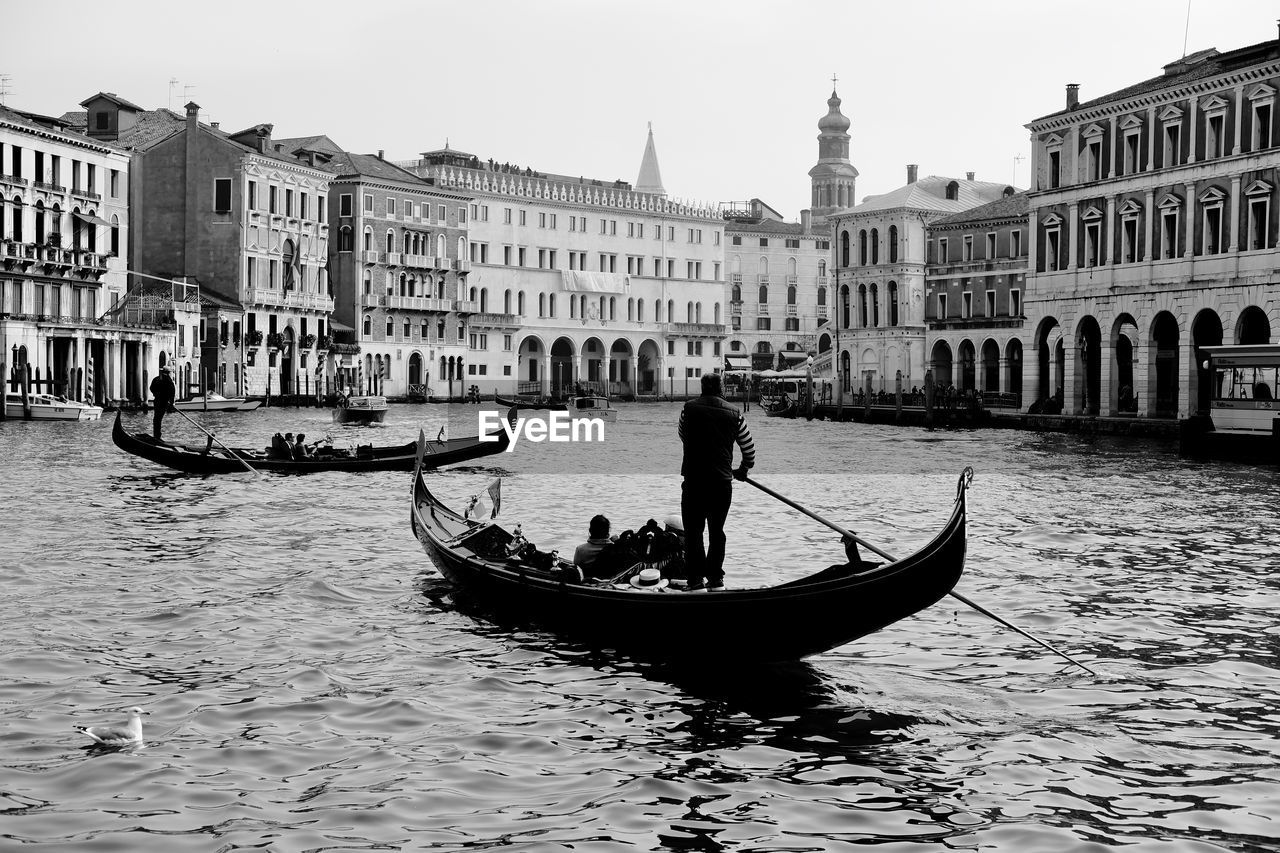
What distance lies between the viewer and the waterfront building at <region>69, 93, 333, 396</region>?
54281mm

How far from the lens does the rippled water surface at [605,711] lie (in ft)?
20.6

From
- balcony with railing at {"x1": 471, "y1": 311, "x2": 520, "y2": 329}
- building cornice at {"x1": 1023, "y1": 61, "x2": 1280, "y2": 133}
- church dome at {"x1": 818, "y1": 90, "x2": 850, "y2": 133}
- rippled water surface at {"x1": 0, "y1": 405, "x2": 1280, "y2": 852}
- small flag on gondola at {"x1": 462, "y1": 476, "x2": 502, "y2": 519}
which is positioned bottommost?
rippled water surface at {"x1": 0, "y1": 405, "x2": 1280, "y2": 852}

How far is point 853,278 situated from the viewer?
63344 mm

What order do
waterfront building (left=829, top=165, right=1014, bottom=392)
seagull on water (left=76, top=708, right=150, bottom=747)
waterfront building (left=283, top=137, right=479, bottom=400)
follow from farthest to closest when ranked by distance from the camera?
1. waterfront building (left=283, top=137, right=479, bottom=400)
2. waterfront building (left=829, top=165, right=1014, bottom=392)
3. seagull on water (left=76, top=708, right=150, bottom=747)

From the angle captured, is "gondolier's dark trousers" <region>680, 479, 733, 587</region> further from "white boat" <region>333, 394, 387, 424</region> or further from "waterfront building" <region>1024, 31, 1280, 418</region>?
"white boat" <region>333, 394, 387, 424</region>

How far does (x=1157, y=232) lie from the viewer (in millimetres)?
36938

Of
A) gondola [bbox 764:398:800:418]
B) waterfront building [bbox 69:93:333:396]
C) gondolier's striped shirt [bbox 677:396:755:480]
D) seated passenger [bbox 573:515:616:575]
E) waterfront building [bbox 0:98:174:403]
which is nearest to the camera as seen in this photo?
gondolier's striped shirt [bbox 677:396:755:480]

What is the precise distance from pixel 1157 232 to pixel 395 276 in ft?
121

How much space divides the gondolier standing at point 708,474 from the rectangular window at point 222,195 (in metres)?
49.1

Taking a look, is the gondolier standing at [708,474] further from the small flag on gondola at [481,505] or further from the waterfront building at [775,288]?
the waterfront building at [775,288]

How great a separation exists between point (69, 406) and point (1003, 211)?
33081 millimetres

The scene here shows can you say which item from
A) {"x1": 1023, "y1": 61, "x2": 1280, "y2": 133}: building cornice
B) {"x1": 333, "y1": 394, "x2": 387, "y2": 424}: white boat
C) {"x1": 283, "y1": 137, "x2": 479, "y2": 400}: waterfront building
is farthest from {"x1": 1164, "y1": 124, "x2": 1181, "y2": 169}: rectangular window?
{"x1": 283, "y1": 137, "x2": 479, "y2": 400}: waterfront building

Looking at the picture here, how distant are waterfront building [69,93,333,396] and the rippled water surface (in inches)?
1579

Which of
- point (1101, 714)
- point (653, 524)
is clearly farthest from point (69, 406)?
point (1101, 714)
